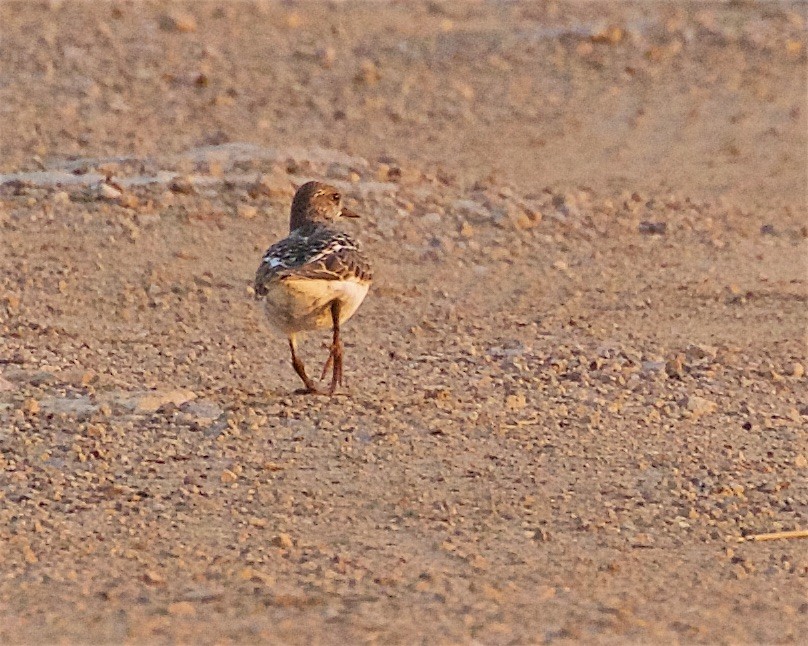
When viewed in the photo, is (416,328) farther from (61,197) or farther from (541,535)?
(541,535)

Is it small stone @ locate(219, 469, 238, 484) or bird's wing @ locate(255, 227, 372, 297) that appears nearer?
small stone @ locate(219, 469, 238, 484)

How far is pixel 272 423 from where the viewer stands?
7.73 meters

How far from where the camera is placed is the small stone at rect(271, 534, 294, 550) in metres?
6.33

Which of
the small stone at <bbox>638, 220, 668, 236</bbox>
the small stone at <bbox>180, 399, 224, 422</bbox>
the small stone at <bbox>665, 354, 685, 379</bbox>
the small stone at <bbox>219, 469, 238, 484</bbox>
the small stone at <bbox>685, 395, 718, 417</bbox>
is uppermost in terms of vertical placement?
the small stone at <bbox>638, 220, 668, 236</bbox>

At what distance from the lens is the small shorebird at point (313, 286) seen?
8.17 meters

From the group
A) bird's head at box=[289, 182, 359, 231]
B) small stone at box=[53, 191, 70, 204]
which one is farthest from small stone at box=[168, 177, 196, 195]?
bird's head at box=[289, 182, 359, 231]

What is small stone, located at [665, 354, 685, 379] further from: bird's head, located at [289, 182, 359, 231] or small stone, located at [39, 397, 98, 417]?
small stone, located at [39, 397, 98, 417]

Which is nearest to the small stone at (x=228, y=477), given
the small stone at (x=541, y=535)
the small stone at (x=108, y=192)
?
the small stone at (x=541, y=535)

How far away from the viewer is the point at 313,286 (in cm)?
819

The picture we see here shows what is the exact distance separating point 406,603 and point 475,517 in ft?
3.13

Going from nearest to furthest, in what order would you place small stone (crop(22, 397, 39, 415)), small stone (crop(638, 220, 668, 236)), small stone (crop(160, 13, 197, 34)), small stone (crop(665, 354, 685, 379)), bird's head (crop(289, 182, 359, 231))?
small stone (crop(22, 397, 39, 415)) → small stone (crop(665, 354, 685, 379)) → bird's head (crop(289, 182, 359, 231)) → small stone (crop(638, 220, 668, 236)) → small stone (crop(160, 13, 197, 34))

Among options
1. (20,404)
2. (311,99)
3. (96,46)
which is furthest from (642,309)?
(96,46)

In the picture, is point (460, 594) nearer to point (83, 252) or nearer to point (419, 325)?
point (419, 325)

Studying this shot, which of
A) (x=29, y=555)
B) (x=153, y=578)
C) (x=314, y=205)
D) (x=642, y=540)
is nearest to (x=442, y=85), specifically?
(x=314, y=205)
